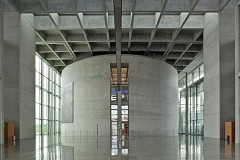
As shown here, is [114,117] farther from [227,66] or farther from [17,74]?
[227,66]

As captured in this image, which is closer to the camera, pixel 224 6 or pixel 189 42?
pixel 224 6

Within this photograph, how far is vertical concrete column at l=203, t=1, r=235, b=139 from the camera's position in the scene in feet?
113

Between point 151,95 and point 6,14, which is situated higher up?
point 6,14

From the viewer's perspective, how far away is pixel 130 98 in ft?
150

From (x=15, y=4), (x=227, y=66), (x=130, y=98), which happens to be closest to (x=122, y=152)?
(x=227, y=66)

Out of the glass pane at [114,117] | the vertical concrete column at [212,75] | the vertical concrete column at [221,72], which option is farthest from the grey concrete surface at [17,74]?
the vertical concrete column at [221,72]

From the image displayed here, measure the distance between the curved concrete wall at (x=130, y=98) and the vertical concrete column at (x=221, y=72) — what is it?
1044 cm

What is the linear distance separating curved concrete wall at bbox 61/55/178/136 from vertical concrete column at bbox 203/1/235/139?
34.2ft

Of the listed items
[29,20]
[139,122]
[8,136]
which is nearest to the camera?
[8,136]

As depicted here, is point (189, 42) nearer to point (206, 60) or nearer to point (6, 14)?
point (206, 60)

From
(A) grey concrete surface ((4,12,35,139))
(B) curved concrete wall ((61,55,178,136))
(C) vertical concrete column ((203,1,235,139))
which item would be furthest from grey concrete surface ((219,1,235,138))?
(A) grey concrete surface ((4,12,35,139))

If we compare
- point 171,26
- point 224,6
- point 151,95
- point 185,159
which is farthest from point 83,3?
point 185,159

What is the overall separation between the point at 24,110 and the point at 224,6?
24025 mm

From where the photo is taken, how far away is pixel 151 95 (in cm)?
4697
